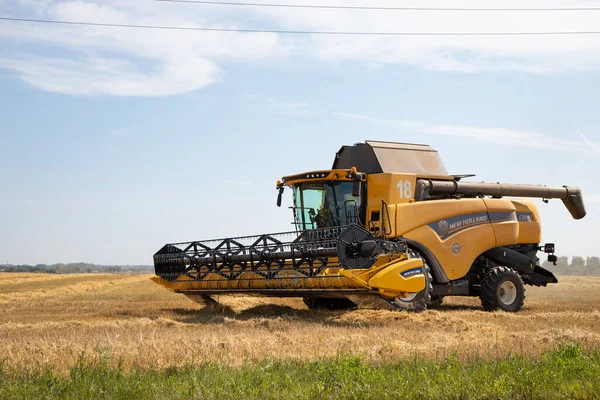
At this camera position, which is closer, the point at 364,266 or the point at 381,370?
the point at 381,370

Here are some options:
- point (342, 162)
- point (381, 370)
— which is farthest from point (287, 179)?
point (381, 370)

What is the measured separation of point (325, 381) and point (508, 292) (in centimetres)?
914

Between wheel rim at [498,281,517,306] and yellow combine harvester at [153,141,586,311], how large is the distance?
2 cm

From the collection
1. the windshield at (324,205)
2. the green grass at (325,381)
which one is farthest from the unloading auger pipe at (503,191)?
the green grass at (325,381)

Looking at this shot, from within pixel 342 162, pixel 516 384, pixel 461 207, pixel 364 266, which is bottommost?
pixel 516 384

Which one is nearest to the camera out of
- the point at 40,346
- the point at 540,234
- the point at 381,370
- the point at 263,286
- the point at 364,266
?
the point at 381,370

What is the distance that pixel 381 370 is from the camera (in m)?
6.53

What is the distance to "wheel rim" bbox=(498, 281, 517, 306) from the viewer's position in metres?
14.3

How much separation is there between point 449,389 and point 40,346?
4.52 metres

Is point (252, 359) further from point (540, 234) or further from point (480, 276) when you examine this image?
point (540, 234)

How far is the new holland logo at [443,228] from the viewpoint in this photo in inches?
522

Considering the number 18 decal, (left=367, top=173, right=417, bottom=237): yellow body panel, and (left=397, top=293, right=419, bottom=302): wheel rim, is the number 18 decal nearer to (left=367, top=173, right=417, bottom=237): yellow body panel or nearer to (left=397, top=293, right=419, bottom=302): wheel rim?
(left=367, top=173, right=417, bottom=237): yellow body panel

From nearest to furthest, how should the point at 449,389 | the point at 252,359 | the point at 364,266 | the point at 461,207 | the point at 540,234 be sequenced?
the point at 449,389 → the point at 252,359 → the point at 364,266 → the point at 461,207 → the point at 540,234

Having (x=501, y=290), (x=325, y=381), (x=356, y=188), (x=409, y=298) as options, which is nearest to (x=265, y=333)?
(x=325, y=381)
